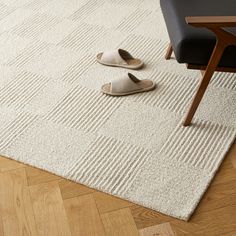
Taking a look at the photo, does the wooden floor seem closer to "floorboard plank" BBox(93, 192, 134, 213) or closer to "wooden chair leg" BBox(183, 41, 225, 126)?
"floorboard plank" BBox(93, 192, 134, 213)

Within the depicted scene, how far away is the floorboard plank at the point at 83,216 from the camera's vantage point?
1441 mm

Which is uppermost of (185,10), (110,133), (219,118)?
(185,10)

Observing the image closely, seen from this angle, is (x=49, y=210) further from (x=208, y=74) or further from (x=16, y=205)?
(x=208, y=74)

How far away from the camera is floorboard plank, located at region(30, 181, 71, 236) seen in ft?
4.75

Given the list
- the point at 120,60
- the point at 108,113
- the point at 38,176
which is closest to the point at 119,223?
the point at 38,176

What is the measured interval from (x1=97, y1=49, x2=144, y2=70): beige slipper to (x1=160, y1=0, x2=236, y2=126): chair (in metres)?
0.42

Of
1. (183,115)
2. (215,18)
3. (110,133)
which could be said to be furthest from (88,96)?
(215,18)

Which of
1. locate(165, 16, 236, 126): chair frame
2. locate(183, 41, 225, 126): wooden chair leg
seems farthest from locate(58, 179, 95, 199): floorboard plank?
locate(165, 16, 236, 126): chair frame

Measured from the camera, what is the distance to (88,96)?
6.56 feet

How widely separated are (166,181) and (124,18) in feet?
4.29

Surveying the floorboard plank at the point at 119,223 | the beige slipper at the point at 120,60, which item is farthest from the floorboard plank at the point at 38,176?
Answer: the beige slipper at the point at 120,60

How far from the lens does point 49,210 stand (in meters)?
1.51

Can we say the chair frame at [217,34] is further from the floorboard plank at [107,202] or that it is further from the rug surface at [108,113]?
the floorboard plank at [107,202]

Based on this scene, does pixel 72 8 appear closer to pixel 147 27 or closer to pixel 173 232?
pixel 147 27
